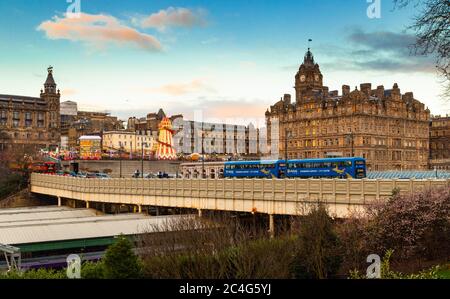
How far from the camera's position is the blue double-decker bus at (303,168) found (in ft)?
205

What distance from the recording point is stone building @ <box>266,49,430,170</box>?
134250 millimetres

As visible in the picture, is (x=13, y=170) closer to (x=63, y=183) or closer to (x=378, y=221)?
(x=63, y=183)

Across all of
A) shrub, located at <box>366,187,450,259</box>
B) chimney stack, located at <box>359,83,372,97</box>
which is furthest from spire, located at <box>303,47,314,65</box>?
shrub, located at <box>366,187,450,259</box>

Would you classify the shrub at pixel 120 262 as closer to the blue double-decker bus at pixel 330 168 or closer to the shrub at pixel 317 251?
the shrub at pixel 317 251

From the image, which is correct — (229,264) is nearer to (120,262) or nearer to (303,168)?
(120,262)

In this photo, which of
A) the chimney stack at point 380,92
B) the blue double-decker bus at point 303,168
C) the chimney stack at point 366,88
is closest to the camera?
the blue double-decker bus at point 303,168

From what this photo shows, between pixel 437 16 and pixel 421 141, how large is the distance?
137 meters

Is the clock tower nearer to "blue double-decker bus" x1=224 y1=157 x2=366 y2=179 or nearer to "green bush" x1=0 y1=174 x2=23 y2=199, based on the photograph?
"green bush" x1=0 y1=174 x2=23 y2=199

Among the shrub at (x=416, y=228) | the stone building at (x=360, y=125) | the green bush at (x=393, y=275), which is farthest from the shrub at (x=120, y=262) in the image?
the stone building at (x=360, y=125)

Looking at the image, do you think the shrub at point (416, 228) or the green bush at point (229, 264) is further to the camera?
the shrub at point (416, 228)

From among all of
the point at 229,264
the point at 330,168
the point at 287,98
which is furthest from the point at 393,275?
the point at 287,98

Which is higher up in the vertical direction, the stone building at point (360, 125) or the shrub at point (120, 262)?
the stone building at point (360, 125)

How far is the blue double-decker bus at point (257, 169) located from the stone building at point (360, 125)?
53.1 meters
